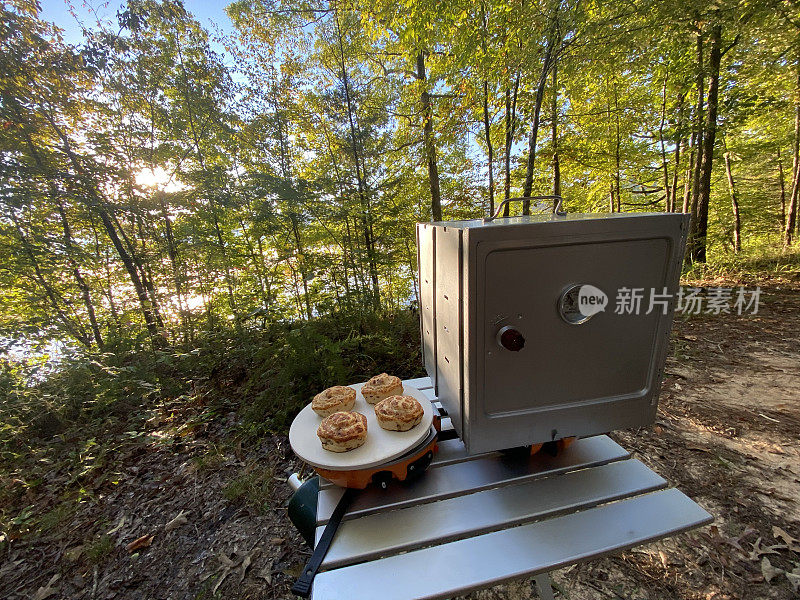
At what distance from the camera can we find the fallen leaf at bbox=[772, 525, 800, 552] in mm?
1633

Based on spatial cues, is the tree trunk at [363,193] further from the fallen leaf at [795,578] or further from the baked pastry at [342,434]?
the fallen leaf at [795,578]

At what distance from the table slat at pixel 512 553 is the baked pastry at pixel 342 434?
377mm

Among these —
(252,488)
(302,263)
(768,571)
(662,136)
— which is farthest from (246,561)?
(662,136)

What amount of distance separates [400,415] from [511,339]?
0.60 metres

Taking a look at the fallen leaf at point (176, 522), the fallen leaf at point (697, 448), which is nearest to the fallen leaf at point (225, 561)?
the fallen leaf at point (176, 522)

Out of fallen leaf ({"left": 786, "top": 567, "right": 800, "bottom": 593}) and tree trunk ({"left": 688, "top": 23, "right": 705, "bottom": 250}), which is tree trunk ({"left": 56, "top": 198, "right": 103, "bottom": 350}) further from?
tree trunk ({"left": 688, "top": 23, "right": 705, "bottom": 250})

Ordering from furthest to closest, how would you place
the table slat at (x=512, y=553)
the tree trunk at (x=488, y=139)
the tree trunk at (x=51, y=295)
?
the tree trunk at (x=488, y=139) < the tree trunk at (x=51, y=295) < the table slat at (x=512, y=553)

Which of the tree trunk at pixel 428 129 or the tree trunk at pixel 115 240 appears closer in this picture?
the tree trunk at pixel 115 240

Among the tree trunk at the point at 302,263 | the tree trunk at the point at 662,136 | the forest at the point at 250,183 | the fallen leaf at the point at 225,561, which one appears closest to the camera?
the fallen leaf at the point at 225,561

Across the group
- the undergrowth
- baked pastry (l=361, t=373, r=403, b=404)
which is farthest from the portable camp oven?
the undergrowth

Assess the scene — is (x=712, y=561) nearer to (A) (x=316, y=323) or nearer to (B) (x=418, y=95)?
(A) (x=316, y=323)

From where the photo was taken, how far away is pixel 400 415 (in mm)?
1302

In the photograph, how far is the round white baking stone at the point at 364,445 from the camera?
3.78ft

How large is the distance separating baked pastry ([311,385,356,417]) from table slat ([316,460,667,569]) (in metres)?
0.46
